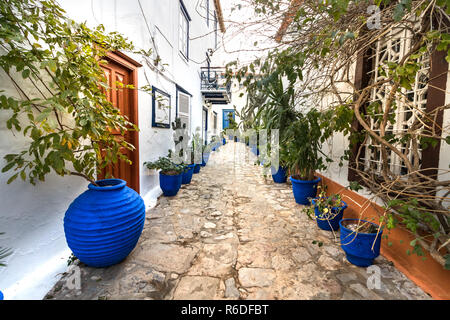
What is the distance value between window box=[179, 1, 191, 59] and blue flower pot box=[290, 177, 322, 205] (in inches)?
157

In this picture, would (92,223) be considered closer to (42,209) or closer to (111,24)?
(42,209)

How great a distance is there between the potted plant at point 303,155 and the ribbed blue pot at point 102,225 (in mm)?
2033

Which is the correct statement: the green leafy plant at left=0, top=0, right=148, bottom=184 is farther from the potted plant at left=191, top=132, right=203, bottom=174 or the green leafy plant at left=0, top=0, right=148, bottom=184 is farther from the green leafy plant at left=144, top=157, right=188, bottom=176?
the potted plant at left=191, top=132, right=203, bottom=174

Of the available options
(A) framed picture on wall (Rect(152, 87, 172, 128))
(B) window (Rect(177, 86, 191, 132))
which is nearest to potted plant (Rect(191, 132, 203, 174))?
(B) window (Rect(177, 86, 191, 132))

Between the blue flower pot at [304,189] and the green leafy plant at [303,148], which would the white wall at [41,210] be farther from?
the blue flower pot at [304,189]

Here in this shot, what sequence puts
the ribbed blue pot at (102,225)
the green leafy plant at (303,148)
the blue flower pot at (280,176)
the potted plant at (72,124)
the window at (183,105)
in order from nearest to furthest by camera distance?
the potted plant at (72,124) < the ribbed blue pot at (102,225) < the green leafy plant at (303,148) < the blue flower pot at (280,176) < the window at (183,105)

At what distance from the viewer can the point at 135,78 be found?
2750mm

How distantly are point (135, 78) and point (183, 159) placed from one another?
1.93 metres

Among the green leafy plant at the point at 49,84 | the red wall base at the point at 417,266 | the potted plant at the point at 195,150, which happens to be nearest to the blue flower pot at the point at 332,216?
the red wall base at the point at 417,266

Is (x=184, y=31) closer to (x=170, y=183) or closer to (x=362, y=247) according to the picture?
(x=170, y=183)

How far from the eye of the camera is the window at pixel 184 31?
4900mm

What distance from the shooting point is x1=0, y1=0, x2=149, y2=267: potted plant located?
1.16 meters
